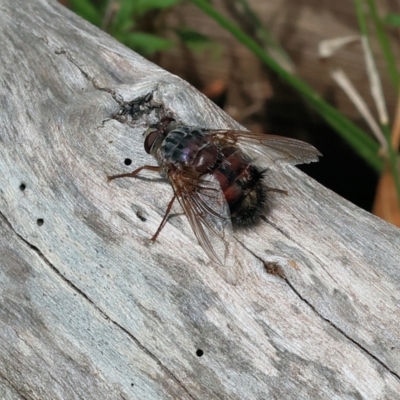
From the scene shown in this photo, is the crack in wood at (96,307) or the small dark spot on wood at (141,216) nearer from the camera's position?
the crack in wood at (96,307)

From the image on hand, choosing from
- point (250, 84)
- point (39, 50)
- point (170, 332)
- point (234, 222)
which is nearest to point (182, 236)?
point (234, 222)

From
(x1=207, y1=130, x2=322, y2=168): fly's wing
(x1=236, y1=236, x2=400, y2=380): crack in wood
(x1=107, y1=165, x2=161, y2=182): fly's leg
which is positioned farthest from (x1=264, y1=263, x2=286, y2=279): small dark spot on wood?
(x1=107, y1=165, x2=161, y2=182): fly's leg

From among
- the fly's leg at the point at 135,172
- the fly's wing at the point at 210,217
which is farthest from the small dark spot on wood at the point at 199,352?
the fly's leg at the point at 135,172

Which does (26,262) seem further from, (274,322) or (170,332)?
(274,322)

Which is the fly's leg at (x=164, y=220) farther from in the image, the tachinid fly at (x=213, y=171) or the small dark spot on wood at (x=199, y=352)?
the small dark spot on wood at (x=199, y=352)

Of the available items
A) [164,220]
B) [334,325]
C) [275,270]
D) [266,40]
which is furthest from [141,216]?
[266,40]
